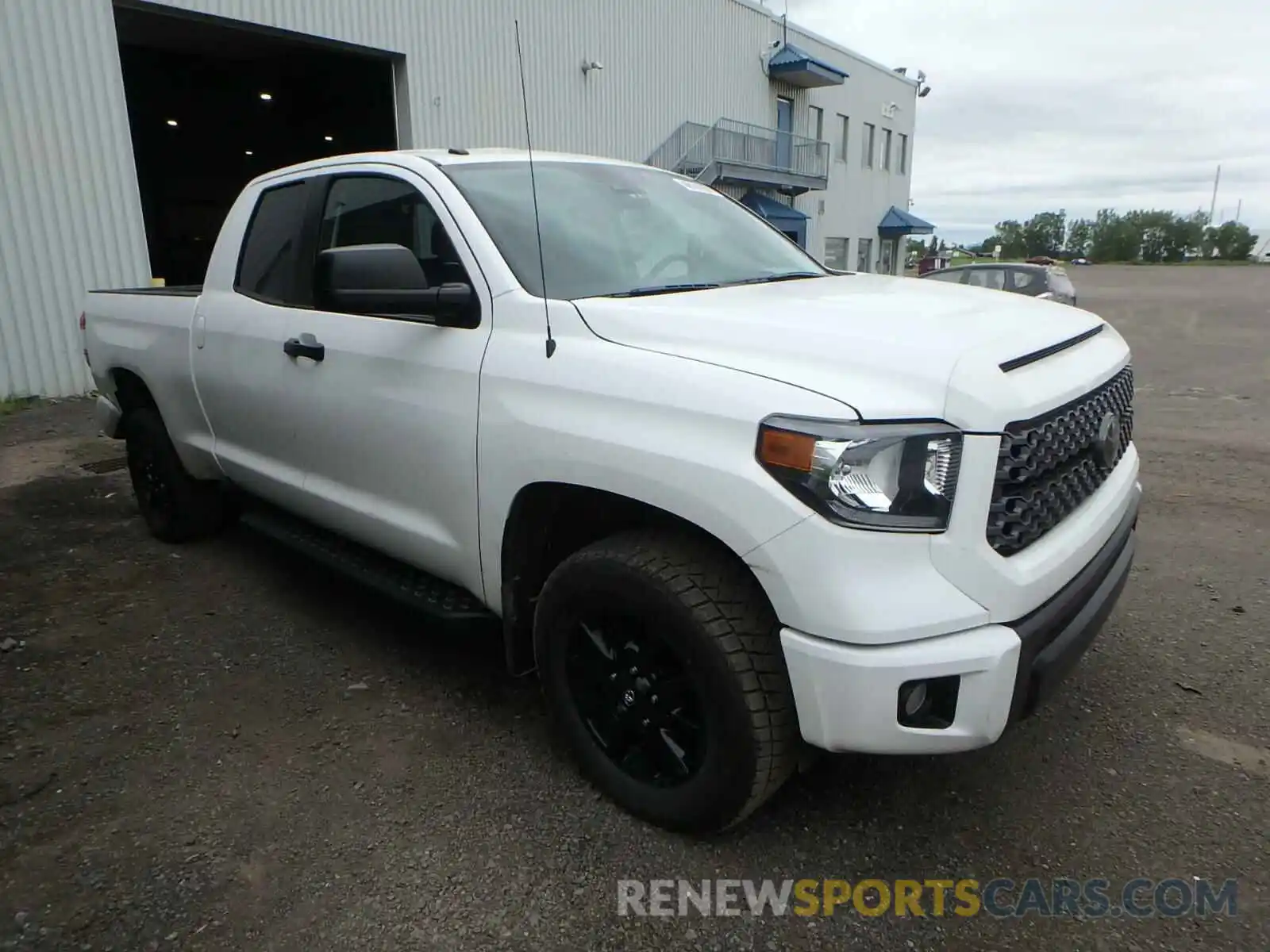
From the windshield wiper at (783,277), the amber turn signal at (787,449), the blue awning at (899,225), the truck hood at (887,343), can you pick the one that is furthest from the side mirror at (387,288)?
the blue awning at (899,225)

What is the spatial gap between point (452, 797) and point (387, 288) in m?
1.55

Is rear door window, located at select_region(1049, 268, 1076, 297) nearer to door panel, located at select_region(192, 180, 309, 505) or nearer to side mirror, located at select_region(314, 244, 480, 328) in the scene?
door panel, located at select_region(192, 180, 309, 505)

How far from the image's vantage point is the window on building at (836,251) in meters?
32.3

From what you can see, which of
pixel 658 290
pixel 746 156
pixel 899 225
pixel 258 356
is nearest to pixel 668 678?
pixel 658 290

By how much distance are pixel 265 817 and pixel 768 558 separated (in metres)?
1.68

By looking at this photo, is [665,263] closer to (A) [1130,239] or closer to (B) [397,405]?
(B) [397,405]

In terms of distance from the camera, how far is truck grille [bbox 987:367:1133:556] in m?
1.97

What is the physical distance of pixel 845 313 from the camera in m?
2.35

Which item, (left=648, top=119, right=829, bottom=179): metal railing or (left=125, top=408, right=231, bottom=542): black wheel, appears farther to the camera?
(left=648, top=119, right=829, bottom=179): metal railing

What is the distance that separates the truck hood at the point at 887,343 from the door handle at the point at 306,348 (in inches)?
46.3

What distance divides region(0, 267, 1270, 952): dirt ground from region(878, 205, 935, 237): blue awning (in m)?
34.4

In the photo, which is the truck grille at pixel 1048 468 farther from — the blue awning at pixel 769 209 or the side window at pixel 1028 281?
the blue awning at pixel 769 209

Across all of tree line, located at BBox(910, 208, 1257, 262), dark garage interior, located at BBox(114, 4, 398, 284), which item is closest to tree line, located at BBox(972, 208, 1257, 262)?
tree line, located at BBox(910, 208, 1257, 262)

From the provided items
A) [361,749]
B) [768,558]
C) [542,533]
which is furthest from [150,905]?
[768,558]
